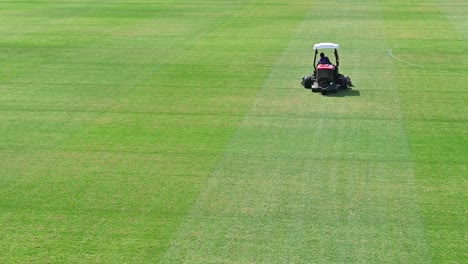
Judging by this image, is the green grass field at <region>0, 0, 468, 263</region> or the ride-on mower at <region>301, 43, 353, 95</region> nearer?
the green grass field at <region>0, 0, 468, 263</region>

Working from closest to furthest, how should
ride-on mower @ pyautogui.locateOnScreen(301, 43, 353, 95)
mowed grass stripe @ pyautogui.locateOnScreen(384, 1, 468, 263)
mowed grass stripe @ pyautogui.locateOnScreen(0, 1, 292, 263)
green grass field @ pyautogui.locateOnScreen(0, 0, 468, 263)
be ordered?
green grass field @ pyautogui.locateOnScreen(0, 0, 468, 263) → mowed grass stripe @ pyautogui.locateOnScreen(0, 1, 292, 263) → mowed grass stripe @ pyautogui.locateOnScreen(384, 1, 468, 263) → ride-on mower @ pyautogui.locateOnScreen(301, 43, 353, 95)

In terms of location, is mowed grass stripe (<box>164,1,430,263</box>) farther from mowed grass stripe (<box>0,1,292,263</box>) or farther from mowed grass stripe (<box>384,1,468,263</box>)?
mowed grass stripe (<box>0,1,292,263</box>)

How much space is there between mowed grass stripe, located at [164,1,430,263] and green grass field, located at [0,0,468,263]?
0.16 ft

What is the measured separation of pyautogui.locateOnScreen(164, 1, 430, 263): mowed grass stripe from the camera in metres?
13.9

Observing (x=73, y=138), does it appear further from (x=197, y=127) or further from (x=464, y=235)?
(x=464, y=235)

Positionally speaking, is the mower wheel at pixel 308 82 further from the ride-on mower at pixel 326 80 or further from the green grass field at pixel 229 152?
the green grass field at pixel 229 152

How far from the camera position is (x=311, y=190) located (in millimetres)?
16672

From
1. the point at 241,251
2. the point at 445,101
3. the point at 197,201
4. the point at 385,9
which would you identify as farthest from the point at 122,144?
the point at 385,9

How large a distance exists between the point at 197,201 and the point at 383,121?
811 cm

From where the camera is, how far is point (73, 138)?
67.7ft

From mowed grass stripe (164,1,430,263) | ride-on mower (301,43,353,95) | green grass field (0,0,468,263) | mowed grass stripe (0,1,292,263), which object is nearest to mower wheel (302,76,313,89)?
ride-on mower (301,43,353,95)

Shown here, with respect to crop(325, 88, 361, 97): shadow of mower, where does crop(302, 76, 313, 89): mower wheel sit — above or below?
above

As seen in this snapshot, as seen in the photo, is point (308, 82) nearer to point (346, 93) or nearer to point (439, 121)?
point (346, 93)

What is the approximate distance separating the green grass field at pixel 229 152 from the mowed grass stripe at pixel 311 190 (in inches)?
2.0
